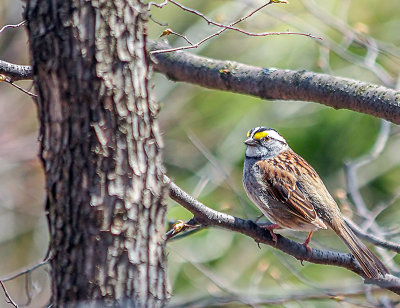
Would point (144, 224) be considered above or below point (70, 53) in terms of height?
below

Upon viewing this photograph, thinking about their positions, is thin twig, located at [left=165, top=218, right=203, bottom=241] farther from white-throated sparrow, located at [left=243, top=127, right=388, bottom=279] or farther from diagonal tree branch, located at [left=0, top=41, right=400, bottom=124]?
white-throated sparrow, located at [left=243, top=127, right=388, bottom=279]

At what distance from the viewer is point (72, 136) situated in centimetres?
322

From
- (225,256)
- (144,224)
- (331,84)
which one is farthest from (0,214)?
(144,224)

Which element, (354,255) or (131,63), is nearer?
(131,63)

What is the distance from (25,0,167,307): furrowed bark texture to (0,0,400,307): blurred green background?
5.53 metres

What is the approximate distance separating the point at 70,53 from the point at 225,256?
7.69 metres

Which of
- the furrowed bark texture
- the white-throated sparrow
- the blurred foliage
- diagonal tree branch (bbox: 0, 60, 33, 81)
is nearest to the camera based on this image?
the furrowed bark texture

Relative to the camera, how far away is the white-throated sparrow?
5922mm

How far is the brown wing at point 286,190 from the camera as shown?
596cm

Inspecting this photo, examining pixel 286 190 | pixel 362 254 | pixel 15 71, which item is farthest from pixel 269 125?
pixel 15 71

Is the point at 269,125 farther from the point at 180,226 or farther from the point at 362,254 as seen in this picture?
the point at 180,226

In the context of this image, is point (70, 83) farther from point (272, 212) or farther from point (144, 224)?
point (272, 212)

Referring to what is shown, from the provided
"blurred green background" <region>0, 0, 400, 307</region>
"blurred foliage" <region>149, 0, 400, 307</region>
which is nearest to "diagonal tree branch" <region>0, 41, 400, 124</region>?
"blurred green background" <region>0, 0, 400, 307</region>

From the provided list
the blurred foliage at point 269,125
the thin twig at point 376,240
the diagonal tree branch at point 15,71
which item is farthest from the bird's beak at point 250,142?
the blurred foliage at point 269,125
